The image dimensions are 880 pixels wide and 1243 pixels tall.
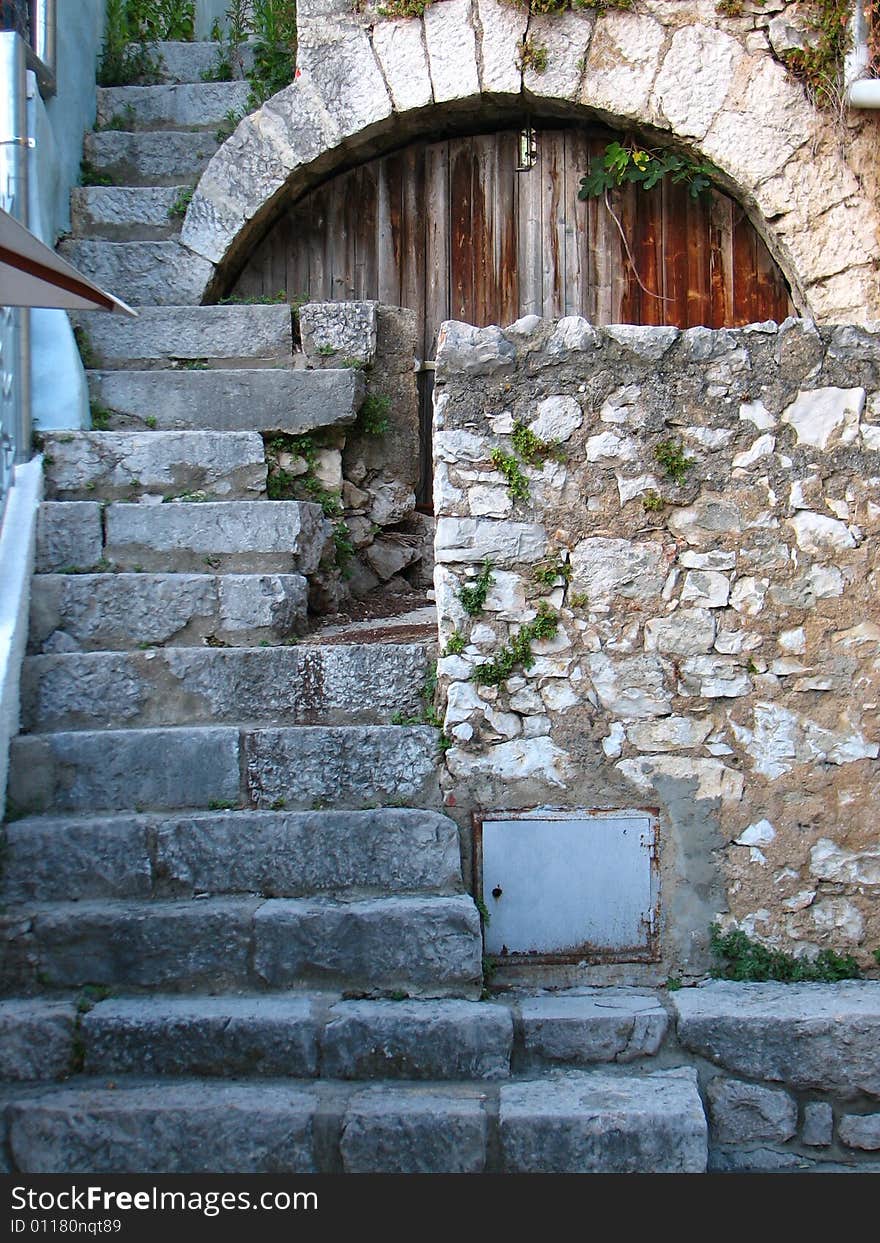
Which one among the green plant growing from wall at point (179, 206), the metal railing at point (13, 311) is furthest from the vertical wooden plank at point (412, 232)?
the metal railing at point (13, 311)

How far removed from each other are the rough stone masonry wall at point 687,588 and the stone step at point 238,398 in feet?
4.02

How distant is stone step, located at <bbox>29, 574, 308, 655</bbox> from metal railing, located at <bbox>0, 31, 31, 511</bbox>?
1.35 ft

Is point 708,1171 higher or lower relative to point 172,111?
lower

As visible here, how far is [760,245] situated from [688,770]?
10.6ft

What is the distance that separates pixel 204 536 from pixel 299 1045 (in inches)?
73.6

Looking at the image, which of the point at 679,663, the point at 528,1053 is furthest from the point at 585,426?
the point at 528,1053

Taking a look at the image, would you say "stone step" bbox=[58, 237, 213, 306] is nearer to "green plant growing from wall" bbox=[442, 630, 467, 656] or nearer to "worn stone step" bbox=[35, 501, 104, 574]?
"worn stone step" bbox=[35, 501, 104, 574]

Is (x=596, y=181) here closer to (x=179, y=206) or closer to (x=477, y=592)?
(x=179, y=206)

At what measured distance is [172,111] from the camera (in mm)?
5598

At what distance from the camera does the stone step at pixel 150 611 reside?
3695 millimetres

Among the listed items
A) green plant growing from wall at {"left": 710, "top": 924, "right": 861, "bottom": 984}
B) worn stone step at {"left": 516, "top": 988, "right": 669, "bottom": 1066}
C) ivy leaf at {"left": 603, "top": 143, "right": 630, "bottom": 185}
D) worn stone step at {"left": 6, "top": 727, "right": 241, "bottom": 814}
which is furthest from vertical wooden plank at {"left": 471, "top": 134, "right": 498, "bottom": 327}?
worn stone step at {"left": 516, "top": 988, "right": 669, "bottom": 1066}

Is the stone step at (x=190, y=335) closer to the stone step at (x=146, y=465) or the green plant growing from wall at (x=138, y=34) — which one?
the stone step at (x=146, y=465)

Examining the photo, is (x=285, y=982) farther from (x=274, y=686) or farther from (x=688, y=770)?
(x=688, y=770)

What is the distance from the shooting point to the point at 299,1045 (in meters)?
2.79
